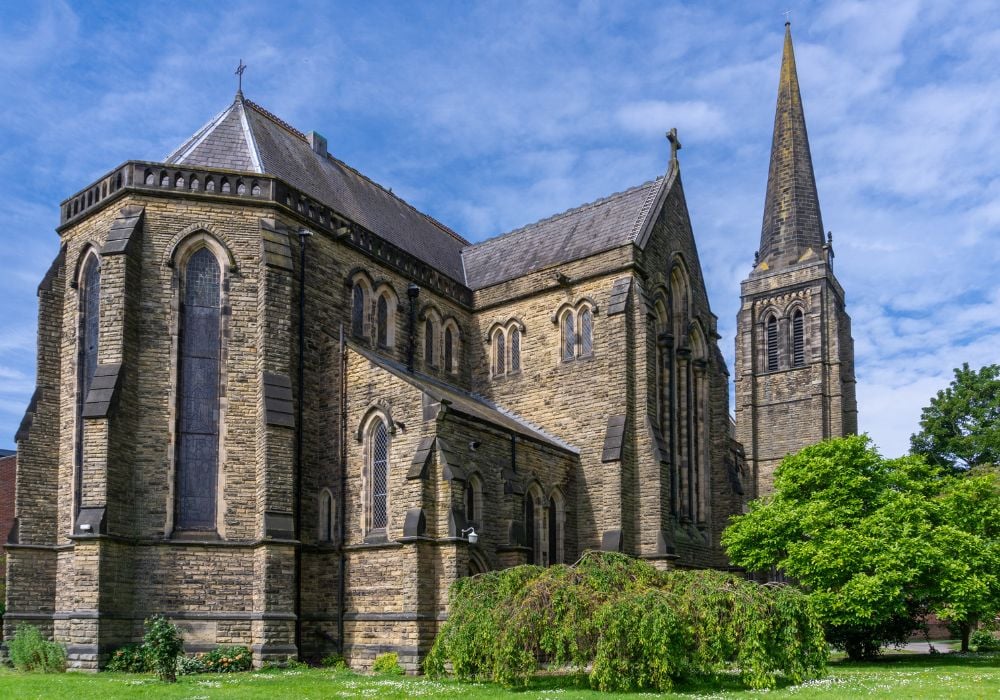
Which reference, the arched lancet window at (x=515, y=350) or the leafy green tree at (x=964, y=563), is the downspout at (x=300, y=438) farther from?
the leafy green tree at (x=964, y=563)

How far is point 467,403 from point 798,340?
35.0m

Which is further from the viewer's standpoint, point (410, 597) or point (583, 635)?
point (410, 597)

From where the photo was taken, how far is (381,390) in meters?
23.9

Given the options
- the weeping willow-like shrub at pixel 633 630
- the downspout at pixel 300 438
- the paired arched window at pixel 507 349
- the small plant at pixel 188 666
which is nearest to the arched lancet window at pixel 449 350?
the paired arched window at pixel 507 349

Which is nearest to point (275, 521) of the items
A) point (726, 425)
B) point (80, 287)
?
point (80, 287)

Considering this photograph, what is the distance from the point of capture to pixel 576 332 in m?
30.0

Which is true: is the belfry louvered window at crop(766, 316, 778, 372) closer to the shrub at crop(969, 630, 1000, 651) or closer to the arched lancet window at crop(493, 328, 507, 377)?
the shrub at crop(969, 630, 1000, 651)

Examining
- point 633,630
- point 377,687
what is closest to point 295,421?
point 377,687

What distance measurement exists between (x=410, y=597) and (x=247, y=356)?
7.23 m

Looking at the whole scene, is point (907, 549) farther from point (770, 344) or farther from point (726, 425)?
point (770, 344)

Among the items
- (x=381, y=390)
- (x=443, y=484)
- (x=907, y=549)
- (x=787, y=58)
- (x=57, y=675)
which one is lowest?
(x=57, y=675)

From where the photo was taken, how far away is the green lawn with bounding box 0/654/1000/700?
605 inches

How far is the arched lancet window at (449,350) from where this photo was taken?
31.4 m

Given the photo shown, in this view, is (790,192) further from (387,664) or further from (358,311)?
(387,664)
